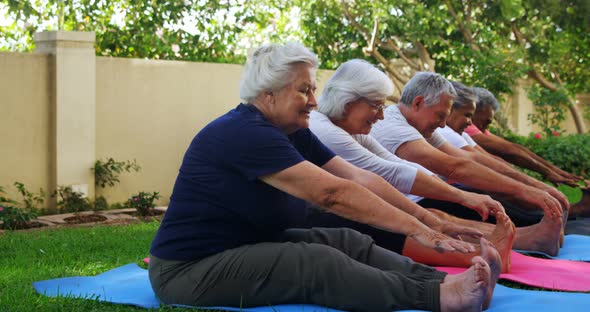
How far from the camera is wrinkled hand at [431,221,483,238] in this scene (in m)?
3.49

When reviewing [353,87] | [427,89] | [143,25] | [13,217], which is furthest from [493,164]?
[143,25]

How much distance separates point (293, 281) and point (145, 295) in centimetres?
82

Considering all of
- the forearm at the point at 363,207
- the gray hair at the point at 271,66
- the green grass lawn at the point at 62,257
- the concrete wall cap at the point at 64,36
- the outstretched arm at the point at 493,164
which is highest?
the gray hair at the point at 271,66

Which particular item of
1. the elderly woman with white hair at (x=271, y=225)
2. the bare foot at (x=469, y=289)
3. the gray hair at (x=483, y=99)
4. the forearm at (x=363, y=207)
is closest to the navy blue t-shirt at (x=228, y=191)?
the elderly woman with white hair at (x=271, y=225)

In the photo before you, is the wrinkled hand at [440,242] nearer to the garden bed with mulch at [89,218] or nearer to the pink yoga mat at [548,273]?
the pink yoga mat at [548,273]

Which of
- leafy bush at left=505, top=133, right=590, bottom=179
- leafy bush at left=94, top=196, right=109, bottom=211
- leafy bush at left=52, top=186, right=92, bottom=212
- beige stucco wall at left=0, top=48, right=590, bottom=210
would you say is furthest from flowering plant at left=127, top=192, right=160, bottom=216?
leafy bush at left=505, top=133, right=590, bottom=179

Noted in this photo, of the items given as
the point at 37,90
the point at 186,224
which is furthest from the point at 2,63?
the point at 186,224

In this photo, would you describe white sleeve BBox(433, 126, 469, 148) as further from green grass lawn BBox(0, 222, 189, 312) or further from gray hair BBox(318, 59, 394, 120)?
green grass lawn BBox(0, 222, 189, 312)

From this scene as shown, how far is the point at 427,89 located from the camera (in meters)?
5.69

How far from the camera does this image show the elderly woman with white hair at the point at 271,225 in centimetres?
339

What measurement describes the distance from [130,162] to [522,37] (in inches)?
325

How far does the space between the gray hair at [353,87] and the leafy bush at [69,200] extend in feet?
13.6

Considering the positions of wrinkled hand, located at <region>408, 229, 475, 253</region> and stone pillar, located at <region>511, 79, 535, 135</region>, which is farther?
stone pillar, located at <region>511, 79, 535, 135</region>

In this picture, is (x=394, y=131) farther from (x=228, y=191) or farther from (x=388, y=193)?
(x=228, y=191)
